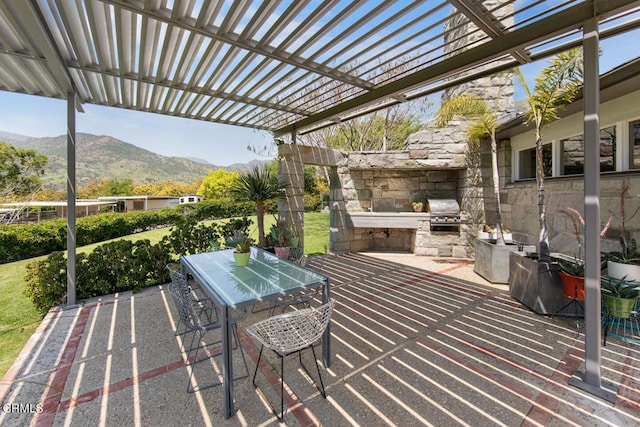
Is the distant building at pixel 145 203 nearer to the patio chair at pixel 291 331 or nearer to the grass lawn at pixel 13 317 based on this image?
the grass lawn at pixel 13 317

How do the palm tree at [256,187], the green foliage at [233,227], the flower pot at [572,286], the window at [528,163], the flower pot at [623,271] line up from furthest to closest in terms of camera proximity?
the green foliage at [233,227], the window at [528,163], the palm tree at [256,187], the flower pot at [572,286], the flower pot at [623,271]

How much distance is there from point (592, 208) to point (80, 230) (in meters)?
14.0

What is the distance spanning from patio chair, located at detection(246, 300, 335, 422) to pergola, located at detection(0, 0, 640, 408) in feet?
7.02

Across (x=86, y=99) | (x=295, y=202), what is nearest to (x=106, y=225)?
(x=86, y=99)

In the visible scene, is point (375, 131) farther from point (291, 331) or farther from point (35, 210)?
point (35, 210)

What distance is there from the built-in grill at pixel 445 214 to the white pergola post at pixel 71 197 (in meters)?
6.76

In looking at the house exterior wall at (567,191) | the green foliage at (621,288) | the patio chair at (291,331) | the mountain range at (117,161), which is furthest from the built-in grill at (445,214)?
the mountain range at (117,161)

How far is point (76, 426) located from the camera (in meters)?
1.77

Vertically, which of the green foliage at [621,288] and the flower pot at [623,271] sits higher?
the flower pot at [623,271]

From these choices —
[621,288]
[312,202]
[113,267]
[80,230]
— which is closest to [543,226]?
[621,288]

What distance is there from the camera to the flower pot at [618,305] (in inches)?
101

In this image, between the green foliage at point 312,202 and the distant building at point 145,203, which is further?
the distant building at point 145,203

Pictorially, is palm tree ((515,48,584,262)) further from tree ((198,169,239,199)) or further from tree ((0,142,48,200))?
tree ((198,169,239,199))

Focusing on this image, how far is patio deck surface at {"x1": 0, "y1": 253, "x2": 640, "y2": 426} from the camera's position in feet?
6.14
